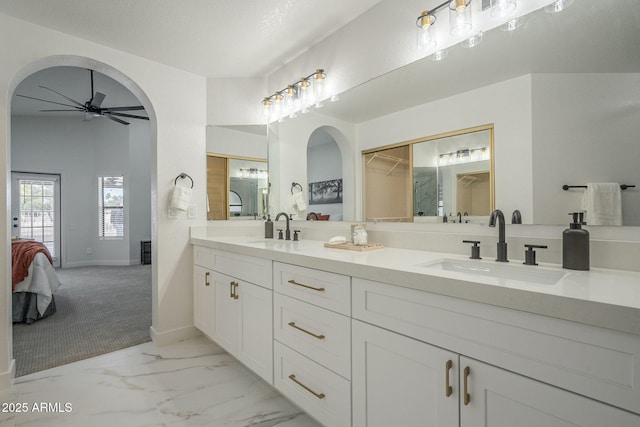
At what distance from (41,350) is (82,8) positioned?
2531mm

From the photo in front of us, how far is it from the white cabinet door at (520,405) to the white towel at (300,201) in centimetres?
175

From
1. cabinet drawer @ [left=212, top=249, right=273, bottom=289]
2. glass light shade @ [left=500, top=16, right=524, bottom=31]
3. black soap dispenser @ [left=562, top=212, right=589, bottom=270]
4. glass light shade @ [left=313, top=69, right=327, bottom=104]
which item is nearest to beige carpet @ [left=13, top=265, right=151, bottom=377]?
cabinet drawer @ [left=212, top=249, right=273, bottom=289]

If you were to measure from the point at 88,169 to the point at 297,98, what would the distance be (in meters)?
6.19

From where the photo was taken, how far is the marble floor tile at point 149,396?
1.64m

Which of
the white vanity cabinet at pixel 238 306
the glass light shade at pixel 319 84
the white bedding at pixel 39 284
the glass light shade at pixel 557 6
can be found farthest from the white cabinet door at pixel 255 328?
the white bedding at pixel 39 284

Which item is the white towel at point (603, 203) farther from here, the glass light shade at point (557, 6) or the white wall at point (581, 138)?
the glass light shade at point (557, 6)

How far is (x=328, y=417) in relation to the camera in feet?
4.48

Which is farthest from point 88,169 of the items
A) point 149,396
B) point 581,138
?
point 581,138

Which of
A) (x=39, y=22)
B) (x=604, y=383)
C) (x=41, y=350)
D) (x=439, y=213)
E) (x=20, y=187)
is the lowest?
(x=41, y=350)

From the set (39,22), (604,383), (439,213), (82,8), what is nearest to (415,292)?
(604,383)

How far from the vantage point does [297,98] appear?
2.54 metres

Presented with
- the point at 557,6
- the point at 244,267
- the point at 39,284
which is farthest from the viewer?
the point at 39,284

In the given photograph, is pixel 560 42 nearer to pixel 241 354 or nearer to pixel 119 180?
pixel 241 354

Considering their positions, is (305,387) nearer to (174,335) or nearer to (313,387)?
(313,387)
